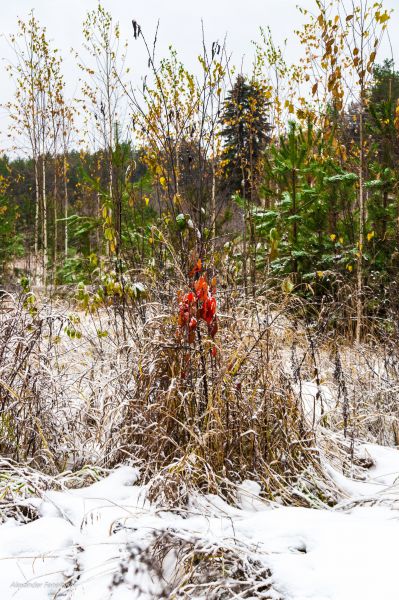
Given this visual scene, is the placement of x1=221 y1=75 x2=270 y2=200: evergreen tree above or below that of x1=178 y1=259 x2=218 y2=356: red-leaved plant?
above

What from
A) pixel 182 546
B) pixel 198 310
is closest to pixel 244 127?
A: pixel 198 310

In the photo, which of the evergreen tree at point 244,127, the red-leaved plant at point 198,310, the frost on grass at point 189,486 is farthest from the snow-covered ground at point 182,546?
the evergreen tree at point 244,127

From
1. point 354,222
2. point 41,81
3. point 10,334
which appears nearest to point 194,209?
point 10,334

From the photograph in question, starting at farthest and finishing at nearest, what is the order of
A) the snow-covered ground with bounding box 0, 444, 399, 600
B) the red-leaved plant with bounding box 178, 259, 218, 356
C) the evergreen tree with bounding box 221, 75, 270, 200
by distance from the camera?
the evergreen tree with bounding box 221, 75, 270, 200
the red-leaved plant with bounding box 178, 259, 218, 356
the snow-covered ground with bounding box 0, 444, 399, 600

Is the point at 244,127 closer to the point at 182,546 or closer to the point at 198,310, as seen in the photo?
the point at 198,310

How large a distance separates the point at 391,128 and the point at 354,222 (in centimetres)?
118

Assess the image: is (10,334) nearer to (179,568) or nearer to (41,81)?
(179,568)

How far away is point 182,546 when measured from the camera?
1.55 metres

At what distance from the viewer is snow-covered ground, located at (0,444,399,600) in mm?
1414

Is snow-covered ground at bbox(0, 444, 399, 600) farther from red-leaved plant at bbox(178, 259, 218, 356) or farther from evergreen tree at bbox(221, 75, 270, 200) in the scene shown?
evergreen tree at bbox(221, 75, 270, 200)

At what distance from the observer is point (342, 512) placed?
1.94 metres

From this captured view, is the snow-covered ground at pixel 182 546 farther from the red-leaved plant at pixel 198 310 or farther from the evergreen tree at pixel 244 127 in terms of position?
the evergreen tree at pixel 244 127

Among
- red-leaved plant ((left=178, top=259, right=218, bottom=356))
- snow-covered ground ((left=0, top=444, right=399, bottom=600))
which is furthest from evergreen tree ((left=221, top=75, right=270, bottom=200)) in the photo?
snow-covered ground ((left=0, top=444, right=399, bottom=600))

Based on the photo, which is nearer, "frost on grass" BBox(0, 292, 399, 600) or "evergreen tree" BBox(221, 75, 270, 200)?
"frost on grass" BBox(0, 292, 399, 600)
